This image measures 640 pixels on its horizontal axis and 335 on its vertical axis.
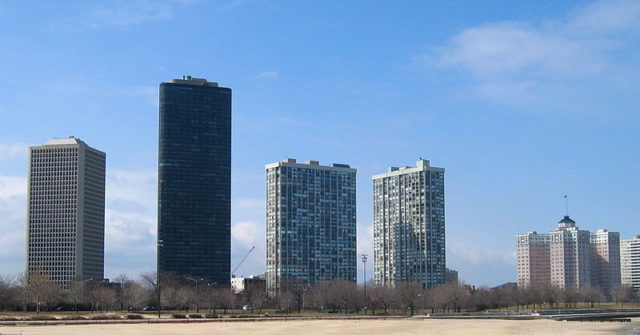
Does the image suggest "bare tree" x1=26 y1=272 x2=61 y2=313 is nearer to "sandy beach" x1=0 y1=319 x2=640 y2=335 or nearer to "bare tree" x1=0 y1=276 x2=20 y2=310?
"bare tree" x1=0 y1=276 x2=20 y2=310

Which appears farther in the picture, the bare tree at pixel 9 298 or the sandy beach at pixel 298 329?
the bare tree at pixel 9 298

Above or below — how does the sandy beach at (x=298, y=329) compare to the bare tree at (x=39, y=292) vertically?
below

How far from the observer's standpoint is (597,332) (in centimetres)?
10788

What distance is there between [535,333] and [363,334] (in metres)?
19.3

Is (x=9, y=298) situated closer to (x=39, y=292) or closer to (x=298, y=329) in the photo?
(x=39, y=292)

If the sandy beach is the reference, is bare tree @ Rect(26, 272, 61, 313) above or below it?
above

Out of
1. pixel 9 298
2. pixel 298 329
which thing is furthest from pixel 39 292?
pixel 298 329

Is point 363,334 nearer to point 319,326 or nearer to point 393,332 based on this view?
point 393,332

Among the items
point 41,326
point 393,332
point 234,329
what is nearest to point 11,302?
point 41,326

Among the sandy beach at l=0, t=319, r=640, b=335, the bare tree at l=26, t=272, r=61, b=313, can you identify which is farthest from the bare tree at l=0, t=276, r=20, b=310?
the sandy beach at l=0, t=319, r=640, b=335

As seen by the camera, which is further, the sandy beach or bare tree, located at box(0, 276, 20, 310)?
bare tree, located at box(0, 276, 20, 310)

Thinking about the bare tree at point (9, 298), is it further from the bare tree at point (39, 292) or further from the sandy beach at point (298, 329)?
the sandy beach at point (298, 329)

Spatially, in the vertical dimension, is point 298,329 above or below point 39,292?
below

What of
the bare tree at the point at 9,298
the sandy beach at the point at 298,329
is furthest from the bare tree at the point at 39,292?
the sandy beach at the point at 298,329
